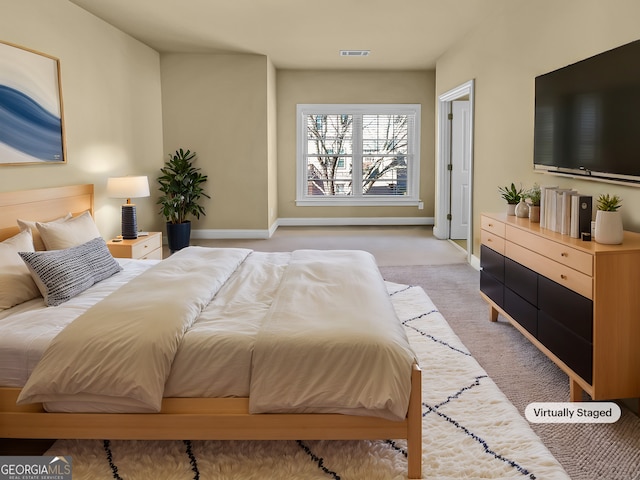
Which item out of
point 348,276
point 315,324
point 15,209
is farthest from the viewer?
point 15,209

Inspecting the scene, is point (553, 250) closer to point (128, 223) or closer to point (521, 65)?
point (521, 65)

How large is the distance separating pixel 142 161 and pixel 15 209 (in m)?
3.17

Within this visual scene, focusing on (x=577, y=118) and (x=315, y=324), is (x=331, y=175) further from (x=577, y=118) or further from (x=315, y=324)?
(x=315, y=324)

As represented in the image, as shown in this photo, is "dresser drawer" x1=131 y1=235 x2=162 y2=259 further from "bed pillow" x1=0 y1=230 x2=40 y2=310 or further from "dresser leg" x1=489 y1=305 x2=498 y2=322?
"dresser leg" x1=489 y1=305 x2=498 y2=322

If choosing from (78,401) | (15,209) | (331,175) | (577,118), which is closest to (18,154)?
(15,209)

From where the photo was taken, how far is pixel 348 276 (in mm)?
3322

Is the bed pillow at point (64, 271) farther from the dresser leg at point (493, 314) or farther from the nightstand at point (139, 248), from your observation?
the dresser leg at point (493, 314)

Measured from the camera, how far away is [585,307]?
2805mm

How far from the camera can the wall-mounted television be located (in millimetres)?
3043

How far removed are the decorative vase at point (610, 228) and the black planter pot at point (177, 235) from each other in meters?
5.50

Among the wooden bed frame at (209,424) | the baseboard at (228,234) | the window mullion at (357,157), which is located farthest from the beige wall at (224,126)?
the wooden bed frame at (209,424)

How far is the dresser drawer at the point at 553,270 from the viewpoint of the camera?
2820 millimetres

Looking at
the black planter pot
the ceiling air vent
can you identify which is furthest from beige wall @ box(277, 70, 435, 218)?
the black planter pot

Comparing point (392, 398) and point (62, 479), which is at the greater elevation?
point (392, 398)
